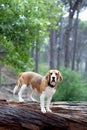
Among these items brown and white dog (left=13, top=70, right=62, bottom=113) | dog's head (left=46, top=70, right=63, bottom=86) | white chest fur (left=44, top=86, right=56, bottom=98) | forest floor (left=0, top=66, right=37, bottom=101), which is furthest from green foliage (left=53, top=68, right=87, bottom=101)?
dog's head (left=46, top=70, right=63, bottom=86)

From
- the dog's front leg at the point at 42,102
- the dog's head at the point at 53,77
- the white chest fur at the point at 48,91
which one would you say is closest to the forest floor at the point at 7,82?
the dog's front leg at the point at 42,102

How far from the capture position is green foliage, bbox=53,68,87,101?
10578 millimetres

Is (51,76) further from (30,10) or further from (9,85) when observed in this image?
(9,85)

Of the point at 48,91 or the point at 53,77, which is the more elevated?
the point at 53,77

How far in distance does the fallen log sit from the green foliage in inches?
200

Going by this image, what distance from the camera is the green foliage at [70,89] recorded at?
1058cm

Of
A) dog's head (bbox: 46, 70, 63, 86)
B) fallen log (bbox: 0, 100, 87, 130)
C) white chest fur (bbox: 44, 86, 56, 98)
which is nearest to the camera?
dog's head (bbox: 46, 70, 63, 86)

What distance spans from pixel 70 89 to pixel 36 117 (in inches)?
218

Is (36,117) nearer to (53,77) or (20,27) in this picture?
(53,77)

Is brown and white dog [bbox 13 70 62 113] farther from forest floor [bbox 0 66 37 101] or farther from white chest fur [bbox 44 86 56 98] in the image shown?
forest floor [bbox 0 66 37 101]

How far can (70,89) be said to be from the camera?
10656 mm

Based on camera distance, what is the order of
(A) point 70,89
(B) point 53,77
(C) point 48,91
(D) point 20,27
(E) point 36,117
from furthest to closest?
(A) point 70,89 → (D) point 20,27 → (E) point 36,117 → (C) point 48,91 → (B) point 53,77

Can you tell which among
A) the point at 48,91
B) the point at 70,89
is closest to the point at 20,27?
the point at 48,91

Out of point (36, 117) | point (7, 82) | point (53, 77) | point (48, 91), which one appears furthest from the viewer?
point (7, 82)
